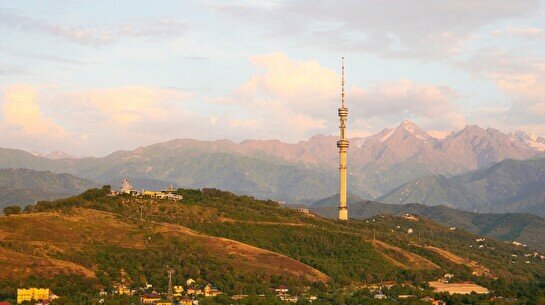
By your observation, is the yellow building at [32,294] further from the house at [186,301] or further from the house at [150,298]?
the house at [186,301]

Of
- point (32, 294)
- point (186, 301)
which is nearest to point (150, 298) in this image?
point (186, 301)

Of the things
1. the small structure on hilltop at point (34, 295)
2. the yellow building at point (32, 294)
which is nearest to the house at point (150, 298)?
the small structure on hilltop at point (34, 295)

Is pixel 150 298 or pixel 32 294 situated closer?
pixel 32 294

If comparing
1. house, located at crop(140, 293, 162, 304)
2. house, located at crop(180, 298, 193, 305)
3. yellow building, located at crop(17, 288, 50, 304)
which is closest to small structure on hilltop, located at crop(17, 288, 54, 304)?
yellow building, located at crop(17, 288, 50, 304)

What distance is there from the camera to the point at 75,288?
198 metres

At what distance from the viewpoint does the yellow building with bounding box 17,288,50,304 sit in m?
185

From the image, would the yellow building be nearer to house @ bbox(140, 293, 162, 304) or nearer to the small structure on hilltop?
the small structure on hilltop

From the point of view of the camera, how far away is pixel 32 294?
187 metres

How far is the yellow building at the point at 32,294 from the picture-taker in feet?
606

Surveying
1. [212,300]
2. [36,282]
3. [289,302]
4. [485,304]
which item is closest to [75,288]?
[36,282]

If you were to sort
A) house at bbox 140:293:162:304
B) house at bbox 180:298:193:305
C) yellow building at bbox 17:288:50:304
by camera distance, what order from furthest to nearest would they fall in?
house at bbox 180:298:193:305 < house at bbox 140:293:162:304 < yellow building at bbox 17:288:50:304

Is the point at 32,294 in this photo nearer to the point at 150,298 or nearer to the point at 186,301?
the point at 150,298

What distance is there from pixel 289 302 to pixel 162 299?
2481cm

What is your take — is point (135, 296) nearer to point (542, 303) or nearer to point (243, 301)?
point (243, 301)
